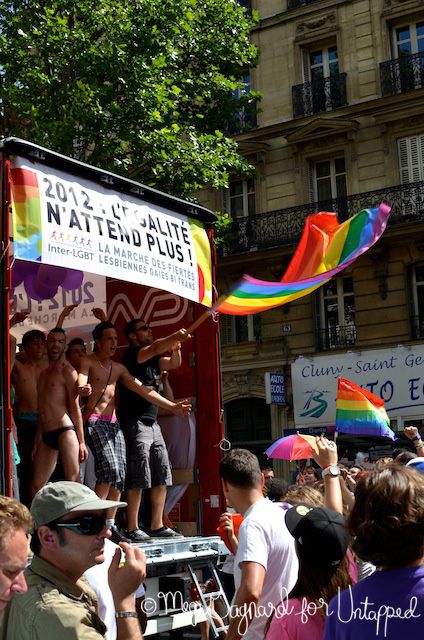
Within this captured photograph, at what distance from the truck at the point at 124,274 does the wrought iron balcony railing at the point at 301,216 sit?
45.9ft

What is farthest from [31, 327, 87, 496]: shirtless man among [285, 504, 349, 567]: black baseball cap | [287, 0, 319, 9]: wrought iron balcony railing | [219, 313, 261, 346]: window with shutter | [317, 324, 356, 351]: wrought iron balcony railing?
[287, 0, 319, 9]: wrought iron balcony railing

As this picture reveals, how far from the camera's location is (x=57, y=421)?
671cm

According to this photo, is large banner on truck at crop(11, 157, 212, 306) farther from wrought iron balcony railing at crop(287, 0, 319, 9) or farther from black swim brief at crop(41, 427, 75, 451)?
wrought iron balcony railing at crop(287, 0, 319, 9)

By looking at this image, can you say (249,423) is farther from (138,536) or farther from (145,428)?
(138,536)

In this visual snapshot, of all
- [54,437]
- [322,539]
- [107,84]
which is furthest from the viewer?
[107,84]

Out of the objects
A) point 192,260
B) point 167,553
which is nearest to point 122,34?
point 192,260

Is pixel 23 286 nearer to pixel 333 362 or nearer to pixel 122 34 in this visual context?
pixel 122 34

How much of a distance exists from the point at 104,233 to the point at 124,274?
361mm

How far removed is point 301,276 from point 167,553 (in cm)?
307

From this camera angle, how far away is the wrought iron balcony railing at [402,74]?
22547mm

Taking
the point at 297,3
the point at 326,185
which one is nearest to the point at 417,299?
the point at 326,185

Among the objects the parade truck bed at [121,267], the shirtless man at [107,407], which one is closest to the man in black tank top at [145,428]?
the shirtless man at [107,407]

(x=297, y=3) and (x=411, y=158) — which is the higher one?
(x=297, y=3)

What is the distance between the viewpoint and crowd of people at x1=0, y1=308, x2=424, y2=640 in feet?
7.69
